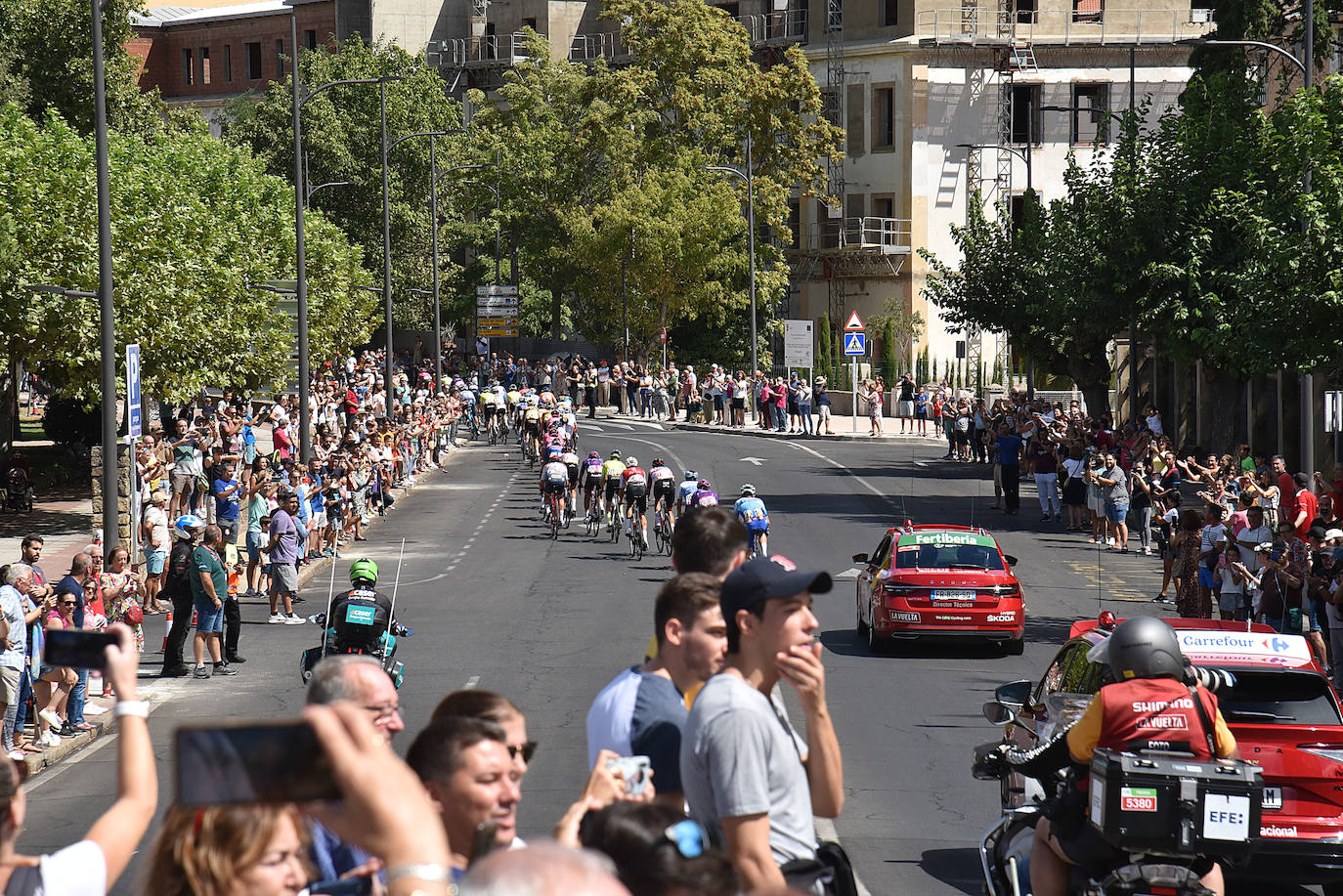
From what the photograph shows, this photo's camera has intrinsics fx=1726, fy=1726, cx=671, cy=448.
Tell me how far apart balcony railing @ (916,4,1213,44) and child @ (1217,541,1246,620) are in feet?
176

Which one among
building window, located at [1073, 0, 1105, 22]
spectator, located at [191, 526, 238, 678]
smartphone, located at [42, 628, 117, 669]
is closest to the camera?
smartphone, located at [42, 628, 117, 669]

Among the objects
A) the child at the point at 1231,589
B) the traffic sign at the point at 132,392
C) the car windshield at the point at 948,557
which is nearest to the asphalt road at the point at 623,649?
the car windshield at the point at 948,557

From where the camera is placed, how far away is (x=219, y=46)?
10075 cm

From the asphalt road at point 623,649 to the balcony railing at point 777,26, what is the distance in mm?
42903

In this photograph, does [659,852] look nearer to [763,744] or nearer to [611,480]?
[763,744]

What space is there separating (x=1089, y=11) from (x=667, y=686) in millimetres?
70672

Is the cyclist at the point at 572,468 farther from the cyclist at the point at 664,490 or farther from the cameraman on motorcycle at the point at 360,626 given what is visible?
the cameraman on motorcycle at the point at 360,626

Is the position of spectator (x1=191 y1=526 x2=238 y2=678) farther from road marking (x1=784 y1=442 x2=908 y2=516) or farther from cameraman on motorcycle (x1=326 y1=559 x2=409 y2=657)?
road marking (x1=784 y1=442 x2=908 y2=516)

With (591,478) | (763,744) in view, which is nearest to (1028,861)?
(763,744)

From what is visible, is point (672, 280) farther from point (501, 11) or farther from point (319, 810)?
point (319, 810)

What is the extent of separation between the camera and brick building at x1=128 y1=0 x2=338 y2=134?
324 ft

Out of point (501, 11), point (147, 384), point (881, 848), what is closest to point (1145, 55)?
point (501, 11)

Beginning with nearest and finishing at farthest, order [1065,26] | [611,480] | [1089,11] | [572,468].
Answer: [611,480] < [572,468] < [1065,26] < [1089,11]

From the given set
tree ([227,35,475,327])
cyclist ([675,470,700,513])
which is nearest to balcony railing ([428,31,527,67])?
tree ([227,35,475,327])
